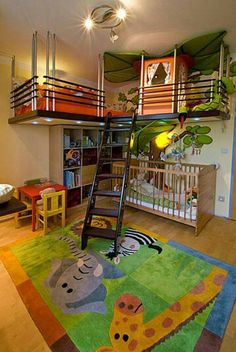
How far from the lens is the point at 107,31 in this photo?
2.40m

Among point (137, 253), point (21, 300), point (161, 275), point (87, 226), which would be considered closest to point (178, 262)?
point (161, 275)

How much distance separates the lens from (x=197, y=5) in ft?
6.31

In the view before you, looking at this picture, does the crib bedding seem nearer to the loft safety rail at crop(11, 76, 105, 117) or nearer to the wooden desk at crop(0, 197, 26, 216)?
the loft safety rail at crop(11, 76, 105, 117)

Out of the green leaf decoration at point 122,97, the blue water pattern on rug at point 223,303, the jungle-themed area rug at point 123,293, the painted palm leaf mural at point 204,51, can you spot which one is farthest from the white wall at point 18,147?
the blue water pattern on rug at point 223,303

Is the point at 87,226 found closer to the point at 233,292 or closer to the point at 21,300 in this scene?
the point at 21,300

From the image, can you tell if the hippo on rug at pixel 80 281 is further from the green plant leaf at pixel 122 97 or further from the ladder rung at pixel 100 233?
the green plant leaf at pixel 122 97

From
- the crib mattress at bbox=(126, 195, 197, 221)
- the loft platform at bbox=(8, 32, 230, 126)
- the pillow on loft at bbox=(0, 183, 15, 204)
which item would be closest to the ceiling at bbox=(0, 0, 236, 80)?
the loft platform at bbox=(8, 32, 230, 126)

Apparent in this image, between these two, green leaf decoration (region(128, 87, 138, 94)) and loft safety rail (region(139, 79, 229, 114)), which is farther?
green leaf decoration (region(128, 87, 138, 94))

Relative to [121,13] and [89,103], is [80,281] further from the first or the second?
[121,13]

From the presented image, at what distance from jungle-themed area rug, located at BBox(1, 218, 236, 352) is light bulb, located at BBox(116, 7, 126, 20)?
2637mm

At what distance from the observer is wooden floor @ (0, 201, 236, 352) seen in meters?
1.35

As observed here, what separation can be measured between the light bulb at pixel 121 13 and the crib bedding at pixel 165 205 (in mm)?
2416

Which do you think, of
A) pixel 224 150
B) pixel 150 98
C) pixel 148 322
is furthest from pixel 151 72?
pixel 148 322

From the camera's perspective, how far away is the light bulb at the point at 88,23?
2.15m
